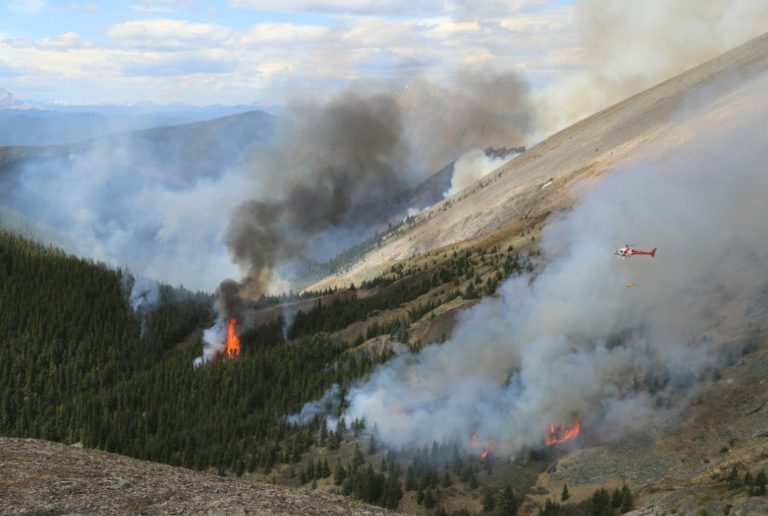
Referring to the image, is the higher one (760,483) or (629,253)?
(629,253)

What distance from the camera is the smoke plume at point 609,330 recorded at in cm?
6694

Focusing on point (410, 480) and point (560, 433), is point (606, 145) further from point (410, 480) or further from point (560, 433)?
point (410, 480)

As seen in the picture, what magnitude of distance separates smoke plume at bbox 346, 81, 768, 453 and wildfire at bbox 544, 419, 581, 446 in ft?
2.50

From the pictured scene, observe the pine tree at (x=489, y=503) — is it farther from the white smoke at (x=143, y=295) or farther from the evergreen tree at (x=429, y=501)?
the white smoke at (x=143, y=295)

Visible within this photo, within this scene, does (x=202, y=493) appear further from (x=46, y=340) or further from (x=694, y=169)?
(x=46, y=340)

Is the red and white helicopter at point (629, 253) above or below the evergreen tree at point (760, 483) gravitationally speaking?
above

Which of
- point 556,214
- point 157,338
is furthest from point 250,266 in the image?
point 556,214

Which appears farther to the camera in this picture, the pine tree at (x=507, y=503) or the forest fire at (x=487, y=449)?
the forest fire at (x=487, y=449)

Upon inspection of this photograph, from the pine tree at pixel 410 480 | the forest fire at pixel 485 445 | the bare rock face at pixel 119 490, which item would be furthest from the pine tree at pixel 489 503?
the bare rock face at pixel 119 490

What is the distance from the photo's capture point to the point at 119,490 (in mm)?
45281

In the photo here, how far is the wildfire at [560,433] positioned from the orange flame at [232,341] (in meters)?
78.7

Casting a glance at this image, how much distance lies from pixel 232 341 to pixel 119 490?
98.0m

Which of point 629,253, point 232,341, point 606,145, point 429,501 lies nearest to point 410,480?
point 429,501

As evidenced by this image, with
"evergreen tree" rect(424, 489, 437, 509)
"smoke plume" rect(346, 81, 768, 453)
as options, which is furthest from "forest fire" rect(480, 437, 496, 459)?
"evergreen tree" rect(424, 489, 437, 509)
